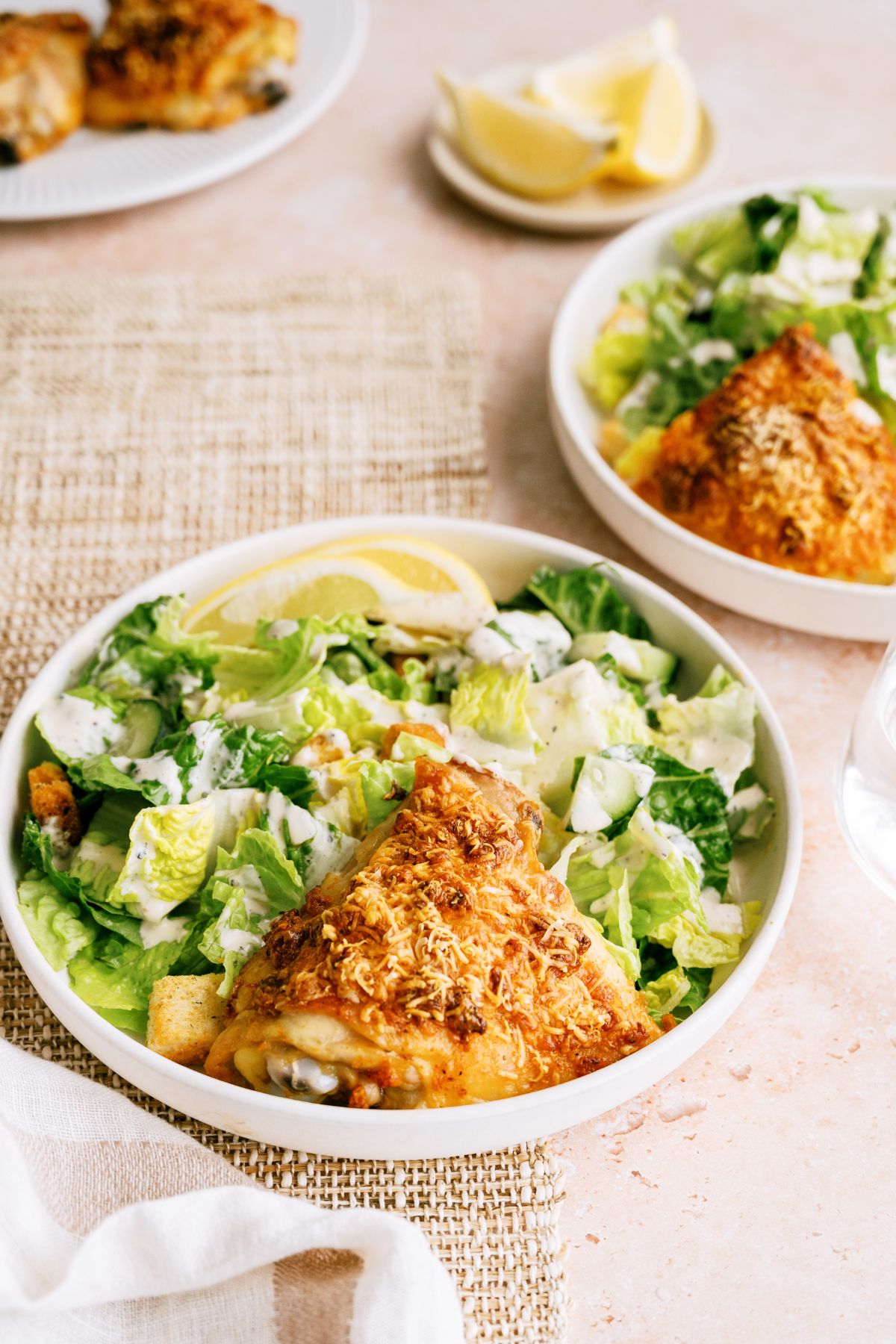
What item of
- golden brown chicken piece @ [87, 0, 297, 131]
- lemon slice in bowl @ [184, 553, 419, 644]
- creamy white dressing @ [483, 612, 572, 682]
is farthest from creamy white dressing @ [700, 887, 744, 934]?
golden brown chicken piece @ [87, 0, 297, 131]

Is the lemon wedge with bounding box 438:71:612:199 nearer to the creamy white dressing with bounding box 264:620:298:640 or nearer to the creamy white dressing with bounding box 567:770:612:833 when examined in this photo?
the creamy white dressing with bounding box 264:620:298:640

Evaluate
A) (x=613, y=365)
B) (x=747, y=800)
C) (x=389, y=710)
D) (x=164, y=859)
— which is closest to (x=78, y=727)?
(x=164, y=859)

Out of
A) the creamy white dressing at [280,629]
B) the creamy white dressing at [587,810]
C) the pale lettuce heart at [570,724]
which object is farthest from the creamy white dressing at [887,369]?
the creamy white dressing at [280,629]

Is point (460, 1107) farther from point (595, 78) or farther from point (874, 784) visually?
point (595, 78)

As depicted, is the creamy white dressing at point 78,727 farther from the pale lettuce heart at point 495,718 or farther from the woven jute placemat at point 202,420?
the pale lettuce heart at point 495,718

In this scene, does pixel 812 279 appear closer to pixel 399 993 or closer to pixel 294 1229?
pixel 399 993
